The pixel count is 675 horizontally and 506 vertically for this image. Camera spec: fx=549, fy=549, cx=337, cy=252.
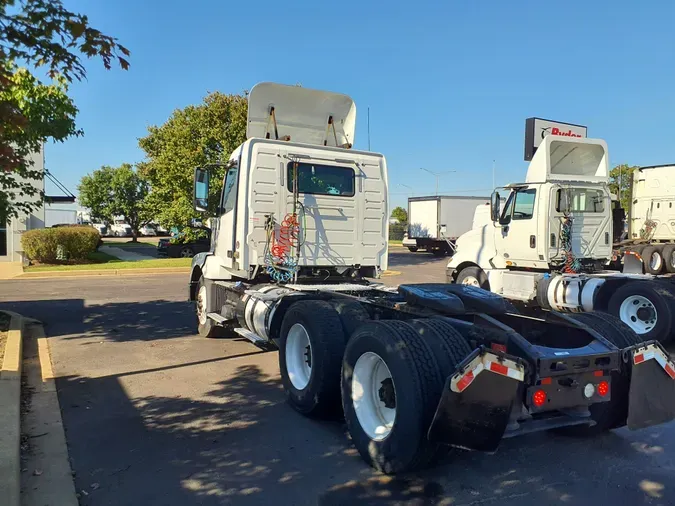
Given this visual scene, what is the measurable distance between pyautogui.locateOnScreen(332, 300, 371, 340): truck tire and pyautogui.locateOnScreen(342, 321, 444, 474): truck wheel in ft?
2.24

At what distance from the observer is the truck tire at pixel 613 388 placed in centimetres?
403

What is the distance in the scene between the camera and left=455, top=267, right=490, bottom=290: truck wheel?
1102cm

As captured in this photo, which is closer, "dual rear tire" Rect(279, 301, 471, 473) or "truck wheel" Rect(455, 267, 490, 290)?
"dual rear tire" Rect(279, 301, 471, 473)

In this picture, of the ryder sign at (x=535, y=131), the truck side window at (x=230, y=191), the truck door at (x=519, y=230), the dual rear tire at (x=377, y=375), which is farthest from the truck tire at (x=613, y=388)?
the ryder sign at (x=535, y=131)

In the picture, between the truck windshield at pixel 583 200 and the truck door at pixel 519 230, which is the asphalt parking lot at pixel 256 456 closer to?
the truck door at pixel 519 230

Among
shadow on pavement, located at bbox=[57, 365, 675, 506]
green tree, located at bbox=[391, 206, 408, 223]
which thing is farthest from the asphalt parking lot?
green tree, located at bbox=[391, 206, 408, 223]

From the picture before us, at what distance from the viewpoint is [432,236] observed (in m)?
34.3

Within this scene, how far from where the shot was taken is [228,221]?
25.1ft

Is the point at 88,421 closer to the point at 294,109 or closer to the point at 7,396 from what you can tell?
the point at 7,396

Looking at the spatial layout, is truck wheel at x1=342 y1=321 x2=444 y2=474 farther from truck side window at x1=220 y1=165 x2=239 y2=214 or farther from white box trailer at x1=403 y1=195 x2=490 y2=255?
white box trailer at x1=403 y1=195 x2=490 y2=255

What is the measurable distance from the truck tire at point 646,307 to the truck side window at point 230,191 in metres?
5.81

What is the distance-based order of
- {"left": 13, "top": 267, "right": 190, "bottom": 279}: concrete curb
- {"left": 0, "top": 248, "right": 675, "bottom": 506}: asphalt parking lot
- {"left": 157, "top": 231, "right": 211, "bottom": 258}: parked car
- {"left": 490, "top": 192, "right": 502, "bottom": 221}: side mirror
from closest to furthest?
{"left": 0, "top": 248, "right": 675, "bottom": 506}: asphalt parking lot → {"left": 490, "top": 192, "right": 502, "bottom": 221}: side mirror → {"left": 13, "top": 267, "right": 190, "bottom": 279}: concrete curb → {"left": 157, "top": 231, "right": 211, "bottom": 258}: parked car

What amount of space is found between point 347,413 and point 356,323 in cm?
102

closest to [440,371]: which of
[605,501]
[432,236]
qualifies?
[605,501]
